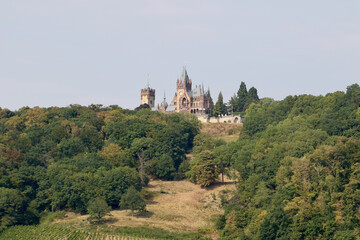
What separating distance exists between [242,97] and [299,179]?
8851 cm

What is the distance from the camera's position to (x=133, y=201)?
8250 cm

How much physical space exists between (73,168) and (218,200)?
22787 millimetres

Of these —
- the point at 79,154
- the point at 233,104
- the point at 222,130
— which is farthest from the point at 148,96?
the point at 79,154

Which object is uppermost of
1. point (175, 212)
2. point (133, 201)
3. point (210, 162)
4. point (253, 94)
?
point (253, 94)

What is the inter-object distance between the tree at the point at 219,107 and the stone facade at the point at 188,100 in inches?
404

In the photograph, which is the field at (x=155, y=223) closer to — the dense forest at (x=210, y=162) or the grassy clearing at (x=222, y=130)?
the dense forest at (x=210, y=162)

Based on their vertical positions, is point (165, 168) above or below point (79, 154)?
below

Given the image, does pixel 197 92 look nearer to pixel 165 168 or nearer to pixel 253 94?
pixel 253 94

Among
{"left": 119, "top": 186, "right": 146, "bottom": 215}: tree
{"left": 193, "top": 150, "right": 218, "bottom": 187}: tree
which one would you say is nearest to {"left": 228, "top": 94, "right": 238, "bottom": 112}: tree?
{"left": 193, "top": 150, "right": 218, "bottom": 187}: tree

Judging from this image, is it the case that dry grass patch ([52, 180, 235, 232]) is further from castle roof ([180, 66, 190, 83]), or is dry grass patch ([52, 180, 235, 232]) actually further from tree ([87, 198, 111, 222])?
castle roof ([180, 66, 190, 83])

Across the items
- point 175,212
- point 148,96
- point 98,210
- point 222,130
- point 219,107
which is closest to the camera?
point 98,210

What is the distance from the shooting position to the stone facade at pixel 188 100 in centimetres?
16977

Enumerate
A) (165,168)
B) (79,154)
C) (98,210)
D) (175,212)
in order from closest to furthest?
(98,210), (175,212), (165,168), (79,154)

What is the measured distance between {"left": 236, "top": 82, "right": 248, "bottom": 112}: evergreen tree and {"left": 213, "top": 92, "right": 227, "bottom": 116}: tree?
464 cm
